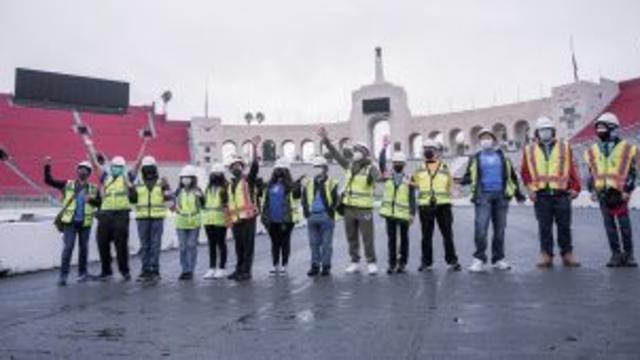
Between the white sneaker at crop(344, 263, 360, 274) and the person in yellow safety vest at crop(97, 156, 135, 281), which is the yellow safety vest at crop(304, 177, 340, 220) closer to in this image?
the white sneaker at crop(344, 263, 360, 274)

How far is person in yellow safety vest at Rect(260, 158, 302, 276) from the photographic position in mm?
9414

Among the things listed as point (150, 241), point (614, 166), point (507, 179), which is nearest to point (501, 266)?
point (507, 179)

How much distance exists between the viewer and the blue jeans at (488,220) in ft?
28.3

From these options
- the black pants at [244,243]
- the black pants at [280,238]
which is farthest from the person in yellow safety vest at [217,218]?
the black pants at [280,238]

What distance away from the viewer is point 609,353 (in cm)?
386

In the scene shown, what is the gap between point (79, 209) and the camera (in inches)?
372

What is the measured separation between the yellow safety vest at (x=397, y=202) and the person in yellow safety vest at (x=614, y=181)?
8.50 feet

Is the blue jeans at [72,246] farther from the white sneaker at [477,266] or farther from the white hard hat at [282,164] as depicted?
the white sneaker at [477,266]

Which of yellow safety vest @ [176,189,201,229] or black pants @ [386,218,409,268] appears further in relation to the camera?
yellow safety vest @ [176,189,201,229]

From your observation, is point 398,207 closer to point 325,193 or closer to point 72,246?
point 325,193

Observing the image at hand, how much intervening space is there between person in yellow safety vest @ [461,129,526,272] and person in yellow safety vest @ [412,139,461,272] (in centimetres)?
40

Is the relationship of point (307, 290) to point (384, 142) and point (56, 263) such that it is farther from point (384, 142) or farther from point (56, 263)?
point (56, 263)

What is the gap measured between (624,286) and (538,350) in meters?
3.13

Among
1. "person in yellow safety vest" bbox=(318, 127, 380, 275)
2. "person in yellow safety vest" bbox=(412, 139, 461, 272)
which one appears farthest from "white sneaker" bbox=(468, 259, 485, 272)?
"person in yellow safety vest" bbox=(318, 127, 380, 275)
